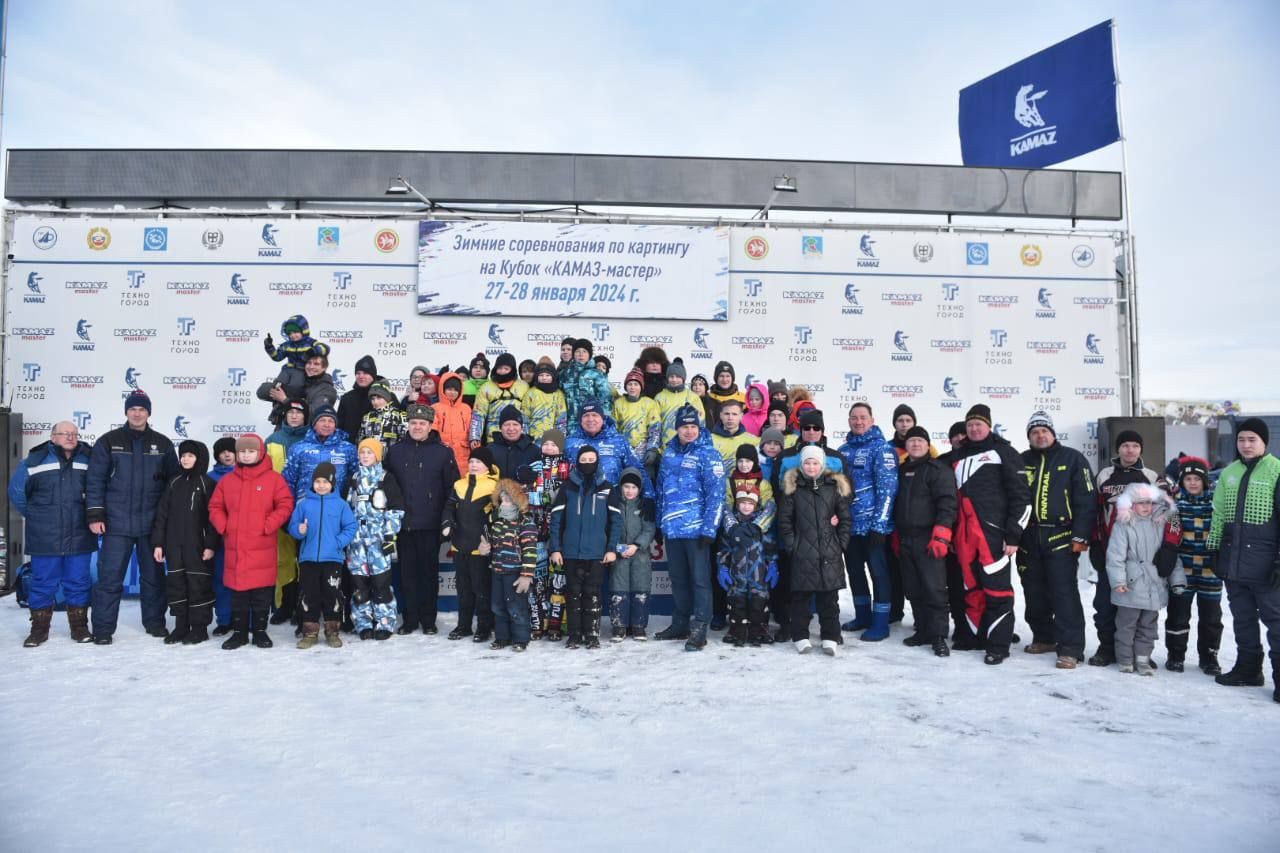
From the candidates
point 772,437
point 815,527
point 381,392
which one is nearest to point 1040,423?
point 815,527

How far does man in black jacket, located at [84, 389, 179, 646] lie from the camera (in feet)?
19.0

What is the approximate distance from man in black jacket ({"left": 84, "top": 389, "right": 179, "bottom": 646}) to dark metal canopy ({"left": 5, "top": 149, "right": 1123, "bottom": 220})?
533 centimetres

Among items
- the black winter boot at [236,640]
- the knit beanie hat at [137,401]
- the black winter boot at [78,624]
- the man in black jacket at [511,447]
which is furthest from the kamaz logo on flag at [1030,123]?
the black winter boot at [78,624]

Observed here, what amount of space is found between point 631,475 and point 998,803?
133 inches

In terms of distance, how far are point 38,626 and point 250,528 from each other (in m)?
1.95

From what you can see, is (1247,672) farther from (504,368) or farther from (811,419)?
(504,368)

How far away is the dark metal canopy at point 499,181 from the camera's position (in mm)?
10016

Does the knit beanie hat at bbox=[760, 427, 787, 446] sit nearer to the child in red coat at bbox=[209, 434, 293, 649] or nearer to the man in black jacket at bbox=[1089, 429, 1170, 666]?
the man in black jacket at bbox=[1089, 429, 1170, 666]

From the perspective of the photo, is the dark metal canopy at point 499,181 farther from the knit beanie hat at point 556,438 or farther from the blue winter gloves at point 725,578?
the blue winter gloves at point 725,578

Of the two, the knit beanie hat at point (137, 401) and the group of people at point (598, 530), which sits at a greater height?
the knit beanie hat at point (137, 401)

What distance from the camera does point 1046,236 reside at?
969cm

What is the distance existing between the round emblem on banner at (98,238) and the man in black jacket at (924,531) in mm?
10194

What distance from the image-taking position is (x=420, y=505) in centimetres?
597

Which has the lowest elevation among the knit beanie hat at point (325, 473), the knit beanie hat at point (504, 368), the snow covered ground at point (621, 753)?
the snow covered ground at point (621, 753)
